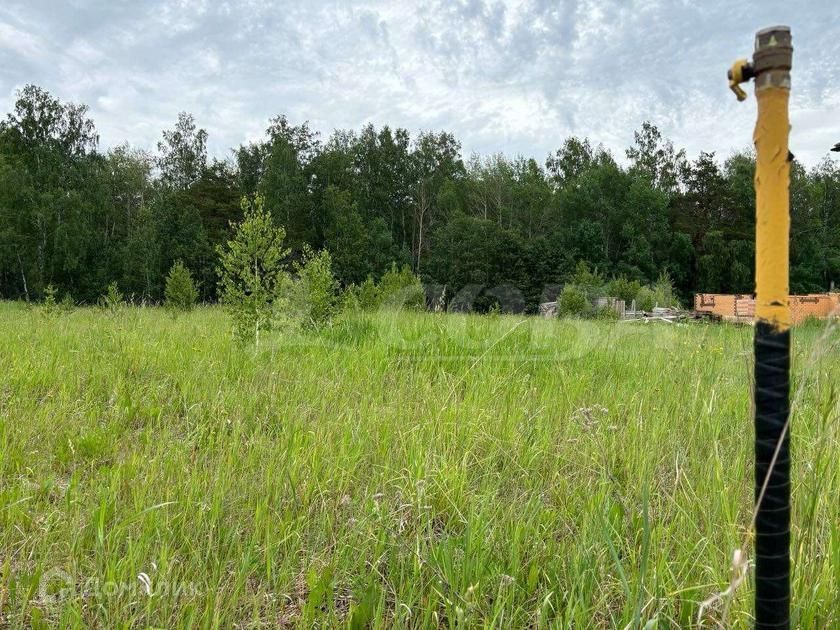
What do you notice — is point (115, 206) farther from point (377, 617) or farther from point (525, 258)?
point (377, 617)

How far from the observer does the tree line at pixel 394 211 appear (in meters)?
29.2

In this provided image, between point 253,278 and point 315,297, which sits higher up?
point 253,278

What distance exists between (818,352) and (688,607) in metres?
0.83

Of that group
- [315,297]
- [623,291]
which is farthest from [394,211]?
[315,297]

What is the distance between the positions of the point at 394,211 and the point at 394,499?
45038mm

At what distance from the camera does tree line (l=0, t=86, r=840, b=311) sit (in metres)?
29.2

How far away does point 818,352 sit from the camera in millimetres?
825

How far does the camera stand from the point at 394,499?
1922 millimetres

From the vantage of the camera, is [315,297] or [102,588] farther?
[315,297]

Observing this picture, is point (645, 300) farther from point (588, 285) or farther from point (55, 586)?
point (55, 586)

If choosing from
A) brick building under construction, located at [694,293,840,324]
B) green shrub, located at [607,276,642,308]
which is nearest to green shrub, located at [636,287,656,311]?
green shrub, located at [607,276,642,308]

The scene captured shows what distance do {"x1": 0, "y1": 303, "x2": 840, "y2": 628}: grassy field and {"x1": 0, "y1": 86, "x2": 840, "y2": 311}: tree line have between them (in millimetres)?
24957

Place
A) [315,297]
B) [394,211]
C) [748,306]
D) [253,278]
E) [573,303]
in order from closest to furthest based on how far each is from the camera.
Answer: [253,278] < [315,297] < [748,306] < [573,303] < [394,211]

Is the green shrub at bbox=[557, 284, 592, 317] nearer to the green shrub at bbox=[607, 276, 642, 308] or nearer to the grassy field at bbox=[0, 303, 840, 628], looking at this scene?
the green shrub at bbox=[607, 276, 642, 308]
